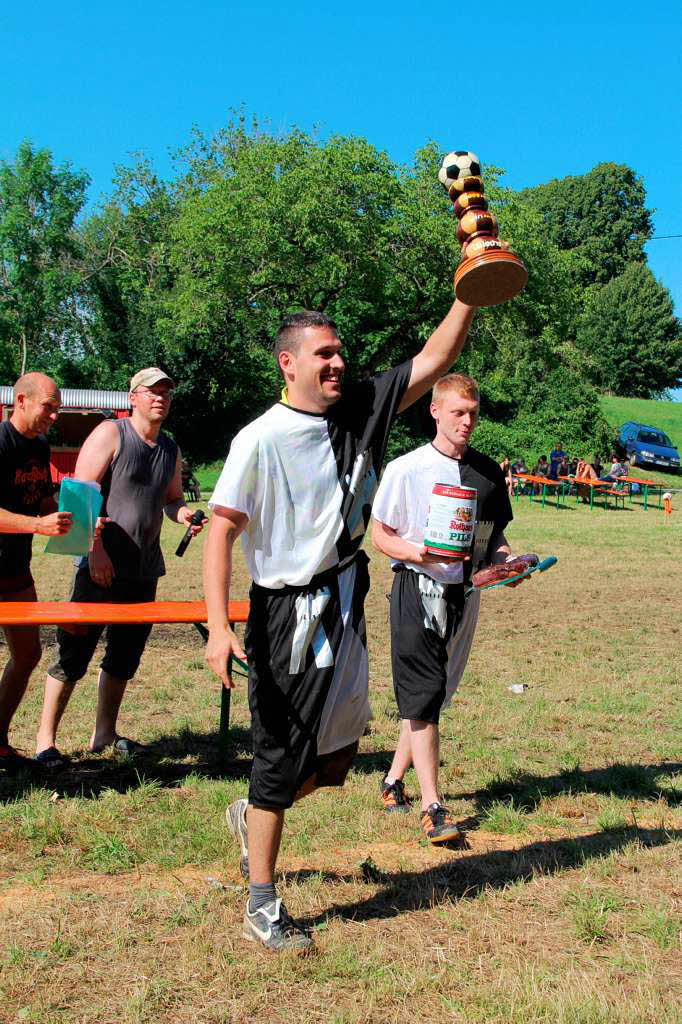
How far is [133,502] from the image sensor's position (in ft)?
16.0

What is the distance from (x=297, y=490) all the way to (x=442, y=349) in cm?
69

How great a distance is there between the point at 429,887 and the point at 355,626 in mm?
1125

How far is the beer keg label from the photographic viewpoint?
12.2 feet

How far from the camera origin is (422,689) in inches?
162

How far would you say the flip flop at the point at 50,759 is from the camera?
4.82m

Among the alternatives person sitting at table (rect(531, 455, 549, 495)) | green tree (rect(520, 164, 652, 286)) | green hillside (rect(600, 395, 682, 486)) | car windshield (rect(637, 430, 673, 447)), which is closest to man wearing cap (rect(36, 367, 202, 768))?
person sitting at table (rect(531, 455, 549, 495))

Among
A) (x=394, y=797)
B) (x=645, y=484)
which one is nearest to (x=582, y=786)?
(x=394, y=797)

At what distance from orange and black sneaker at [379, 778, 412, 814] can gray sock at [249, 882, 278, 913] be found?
140 centimetres

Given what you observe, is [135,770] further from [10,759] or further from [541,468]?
[541,468]

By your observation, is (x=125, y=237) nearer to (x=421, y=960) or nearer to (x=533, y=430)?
(x=533, y=430)

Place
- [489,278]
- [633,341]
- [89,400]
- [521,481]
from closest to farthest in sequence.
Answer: [489,278] → [521,481] → [89,400] → [633,341]

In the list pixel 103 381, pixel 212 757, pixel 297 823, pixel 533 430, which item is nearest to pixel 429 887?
pixel 297 823

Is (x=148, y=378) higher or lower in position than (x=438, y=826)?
higher

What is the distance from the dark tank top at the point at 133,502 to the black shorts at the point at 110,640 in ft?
0.37
